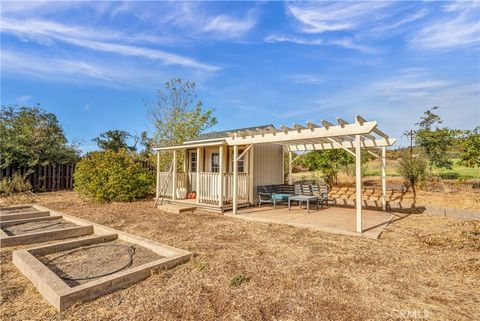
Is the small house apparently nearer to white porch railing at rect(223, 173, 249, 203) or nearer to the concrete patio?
white porch railing at rect(223, 173, 249, 203)

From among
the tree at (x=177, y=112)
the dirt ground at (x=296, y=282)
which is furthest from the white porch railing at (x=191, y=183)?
the dirt ground at (x=296, y=282)

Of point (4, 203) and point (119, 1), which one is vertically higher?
point (119, 1)

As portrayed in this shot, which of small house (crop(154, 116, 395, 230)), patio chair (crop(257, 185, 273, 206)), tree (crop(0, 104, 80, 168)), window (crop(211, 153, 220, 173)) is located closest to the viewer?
small house (crop(154, 116, 395, 230))

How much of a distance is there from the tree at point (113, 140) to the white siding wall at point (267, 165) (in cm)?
1912

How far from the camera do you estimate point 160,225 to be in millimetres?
6586

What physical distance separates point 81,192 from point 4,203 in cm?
266

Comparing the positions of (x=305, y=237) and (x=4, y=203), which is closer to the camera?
(x=305, y=237)

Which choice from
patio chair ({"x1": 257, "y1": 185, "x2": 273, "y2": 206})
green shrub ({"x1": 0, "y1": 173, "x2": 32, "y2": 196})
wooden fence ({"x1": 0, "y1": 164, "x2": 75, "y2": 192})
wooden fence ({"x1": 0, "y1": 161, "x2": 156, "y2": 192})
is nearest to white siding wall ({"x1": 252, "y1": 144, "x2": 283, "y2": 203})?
patio chair ({"x1": 257, "y1": 185, "x2": 273, "y2": 206})

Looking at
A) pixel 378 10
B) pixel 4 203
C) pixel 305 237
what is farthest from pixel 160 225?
pixel 378 10

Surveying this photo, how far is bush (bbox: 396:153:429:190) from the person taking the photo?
1004 cm

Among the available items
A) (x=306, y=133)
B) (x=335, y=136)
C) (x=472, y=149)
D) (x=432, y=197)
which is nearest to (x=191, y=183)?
(x=306, y=133)

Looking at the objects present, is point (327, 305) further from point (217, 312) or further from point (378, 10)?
point (378, 10)

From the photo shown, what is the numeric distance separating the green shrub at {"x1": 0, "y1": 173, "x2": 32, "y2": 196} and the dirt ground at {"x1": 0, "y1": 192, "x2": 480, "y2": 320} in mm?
9941

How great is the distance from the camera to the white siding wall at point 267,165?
A: 1003cm
